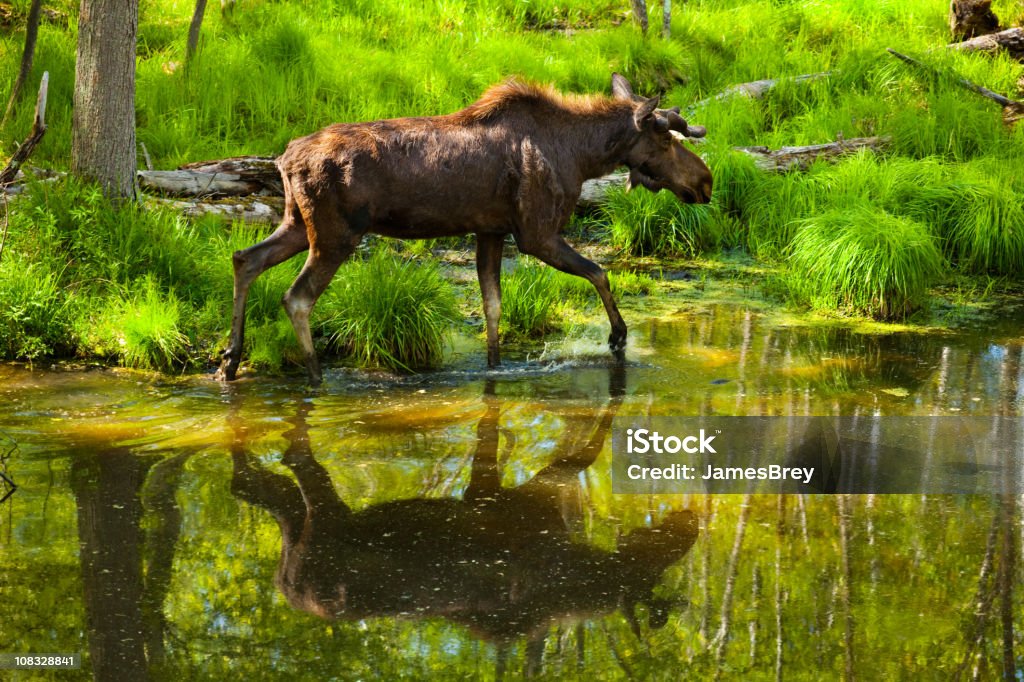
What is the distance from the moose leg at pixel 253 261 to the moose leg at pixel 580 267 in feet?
4.91

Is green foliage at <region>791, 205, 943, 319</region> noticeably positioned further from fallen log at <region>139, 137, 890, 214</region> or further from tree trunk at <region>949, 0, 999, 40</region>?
tree trunk at <region>949, 0, 999, 40</region>

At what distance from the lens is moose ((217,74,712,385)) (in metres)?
7.54

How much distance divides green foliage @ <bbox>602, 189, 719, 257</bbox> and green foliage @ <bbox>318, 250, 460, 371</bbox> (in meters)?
2.92

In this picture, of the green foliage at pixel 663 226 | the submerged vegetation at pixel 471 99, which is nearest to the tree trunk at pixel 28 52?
the submerged vegetation at pixel 471 99

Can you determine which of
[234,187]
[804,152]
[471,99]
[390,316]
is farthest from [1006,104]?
[234,187]

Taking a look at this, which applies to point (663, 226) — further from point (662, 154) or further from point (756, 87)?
point (756, 87)

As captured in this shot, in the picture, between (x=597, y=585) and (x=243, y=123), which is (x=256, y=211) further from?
(x=597, y=585)

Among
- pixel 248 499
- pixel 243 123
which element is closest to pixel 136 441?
pixel 248 499

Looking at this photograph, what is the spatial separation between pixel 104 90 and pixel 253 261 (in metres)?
2.09

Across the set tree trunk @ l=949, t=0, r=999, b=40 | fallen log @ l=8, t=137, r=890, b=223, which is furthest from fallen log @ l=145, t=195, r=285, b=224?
tree trunk @ l=949, t=0, r=999, b=40

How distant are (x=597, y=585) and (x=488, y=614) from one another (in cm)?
50

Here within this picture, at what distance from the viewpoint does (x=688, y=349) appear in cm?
841

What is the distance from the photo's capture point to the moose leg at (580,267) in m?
8.04

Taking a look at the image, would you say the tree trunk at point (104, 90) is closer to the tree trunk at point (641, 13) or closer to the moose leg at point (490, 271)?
the moose leg at point (490, 271)
